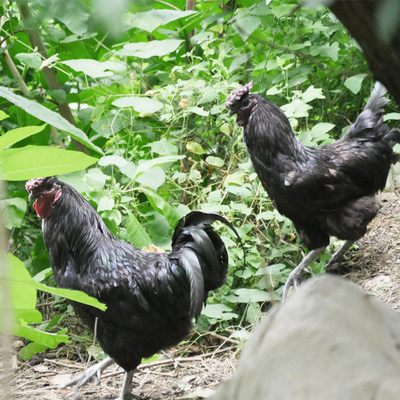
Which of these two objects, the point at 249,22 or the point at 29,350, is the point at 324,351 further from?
the point at 249,22

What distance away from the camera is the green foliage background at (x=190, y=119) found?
4.26 metres

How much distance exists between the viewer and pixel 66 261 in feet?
11.3

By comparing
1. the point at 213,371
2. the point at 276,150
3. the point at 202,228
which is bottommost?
the point at 213,371

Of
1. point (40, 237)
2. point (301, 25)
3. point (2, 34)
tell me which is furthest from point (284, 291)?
point (2, 34)

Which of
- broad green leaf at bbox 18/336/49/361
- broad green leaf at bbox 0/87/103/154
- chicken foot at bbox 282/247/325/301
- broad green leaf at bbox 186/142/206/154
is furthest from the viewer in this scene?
broad green leaf at bbox 186/142/206/154

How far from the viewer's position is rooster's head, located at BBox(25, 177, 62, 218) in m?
3.41

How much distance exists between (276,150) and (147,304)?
152cm

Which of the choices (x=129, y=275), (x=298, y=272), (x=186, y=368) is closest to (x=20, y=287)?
(x=129, y=275)

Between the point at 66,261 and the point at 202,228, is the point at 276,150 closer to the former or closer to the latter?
the point at 202,228

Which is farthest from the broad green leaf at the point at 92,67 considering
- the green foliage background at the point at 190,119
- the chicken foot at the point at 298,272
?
the chicken foot at the point at 298,272

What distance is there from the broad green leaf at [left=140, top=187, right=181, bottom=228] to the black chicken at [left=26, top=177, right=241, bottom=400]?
25.2 inches

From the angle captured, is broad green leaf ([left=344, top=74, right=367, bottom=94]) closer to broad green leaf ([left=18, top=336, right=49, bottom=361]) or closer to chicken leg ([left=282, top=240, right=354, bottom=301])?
chicken leg ([left=282, top=240, right=354, bottom=301])

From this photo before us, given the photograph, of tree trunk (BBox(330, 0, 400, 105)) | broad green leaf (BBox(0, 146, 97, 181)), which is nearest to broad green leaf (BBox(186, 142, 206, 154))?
broad green leaf (BBox(0, 146, 97, 181))

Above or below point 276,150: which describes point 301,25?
above
